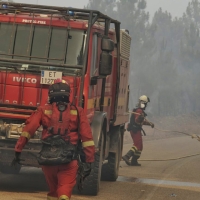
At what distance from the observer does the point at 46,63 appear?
37.7 ft

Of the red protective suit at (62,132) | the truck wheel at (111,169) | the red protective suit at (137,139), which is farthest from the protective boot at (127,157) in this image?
the red protective suit at (62,132)

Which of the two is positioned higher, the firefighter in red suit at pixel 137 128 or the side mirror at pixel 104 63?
the side mirror at pixel 104 63

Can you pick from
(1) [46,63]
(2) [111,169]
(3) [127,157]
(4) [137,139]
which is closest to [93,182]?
(1) [46,63]

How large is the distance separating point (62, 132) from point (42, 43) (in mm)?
3792

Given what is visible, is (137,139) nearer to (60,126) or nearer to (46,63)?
(46,63)

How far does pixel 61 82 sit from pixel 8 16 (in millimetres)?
4128

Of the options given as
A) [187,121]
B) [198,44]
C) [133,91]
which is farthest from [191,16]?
[187,121]

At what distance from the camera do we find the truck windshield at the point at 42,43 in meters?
11.7

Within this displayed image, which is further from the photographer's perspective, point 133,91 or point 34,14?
point 133,91

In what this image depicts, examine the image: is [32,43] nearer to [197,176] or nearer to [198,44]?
[197,176]

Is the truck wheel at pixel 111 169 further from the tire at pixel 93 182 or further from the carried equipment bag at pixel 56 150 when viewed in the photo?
the carried equipment bag at pixel 56 150

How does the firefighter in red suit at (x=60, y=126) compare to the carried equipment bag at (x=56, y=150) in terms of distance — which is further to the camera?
the firefighter in red suit at (x=60, y=126)

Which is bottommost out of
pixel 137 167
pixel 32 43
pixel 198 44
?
pixel 137 167

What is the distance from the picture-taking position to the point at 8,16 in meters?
12.1
